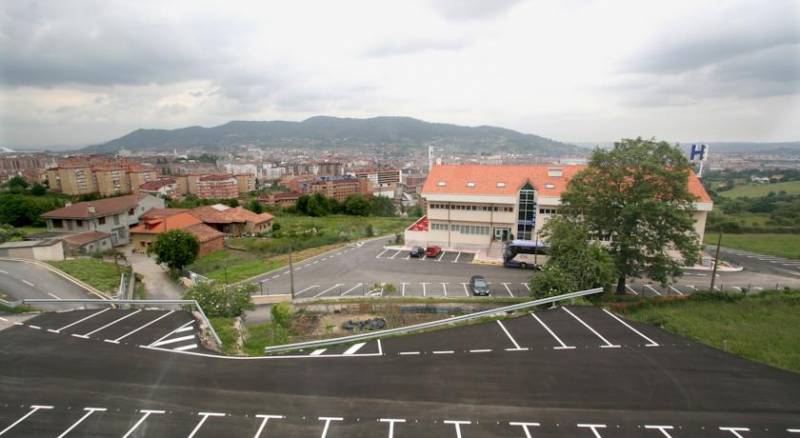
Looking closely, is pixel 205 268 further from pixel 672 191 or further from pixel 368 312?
pixel 672 191

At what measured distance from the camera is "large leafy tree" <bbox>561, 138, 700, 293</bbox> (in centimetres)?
2169

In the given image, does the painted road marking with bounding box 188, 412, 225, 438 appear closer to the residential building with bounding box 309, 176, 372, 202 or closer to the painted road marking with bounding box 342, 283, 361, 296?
the painted road marking with bounding box 342, 283, 361, 296

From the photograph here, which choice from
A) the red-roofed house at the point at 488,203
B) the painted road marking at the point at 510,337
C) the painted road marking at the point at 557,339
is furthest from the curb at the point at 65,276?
the painted road marking at the point at 557,339

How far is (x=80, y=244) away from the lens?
3641 cm

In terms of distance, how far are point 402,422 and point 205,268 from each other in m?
30.6

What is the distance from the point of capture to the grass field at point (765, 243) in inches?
1500

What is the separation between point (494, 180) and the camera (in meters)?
37.7

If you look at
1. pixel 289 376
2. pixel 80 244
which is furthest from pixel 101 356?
pixel 80 244

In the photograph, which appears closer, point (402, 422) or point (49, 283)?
point (402, 422)

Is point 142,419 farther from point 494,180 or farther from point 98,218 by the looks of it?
point 98,218

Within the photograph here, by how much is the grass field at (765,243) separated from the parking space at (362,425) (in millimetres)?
38048

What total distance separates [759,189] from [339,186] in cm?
12302

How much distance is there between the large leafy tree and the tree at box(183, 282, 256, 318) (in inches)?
787

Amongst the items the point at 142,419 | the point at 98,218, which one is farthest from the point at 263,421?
the point at 98,218
